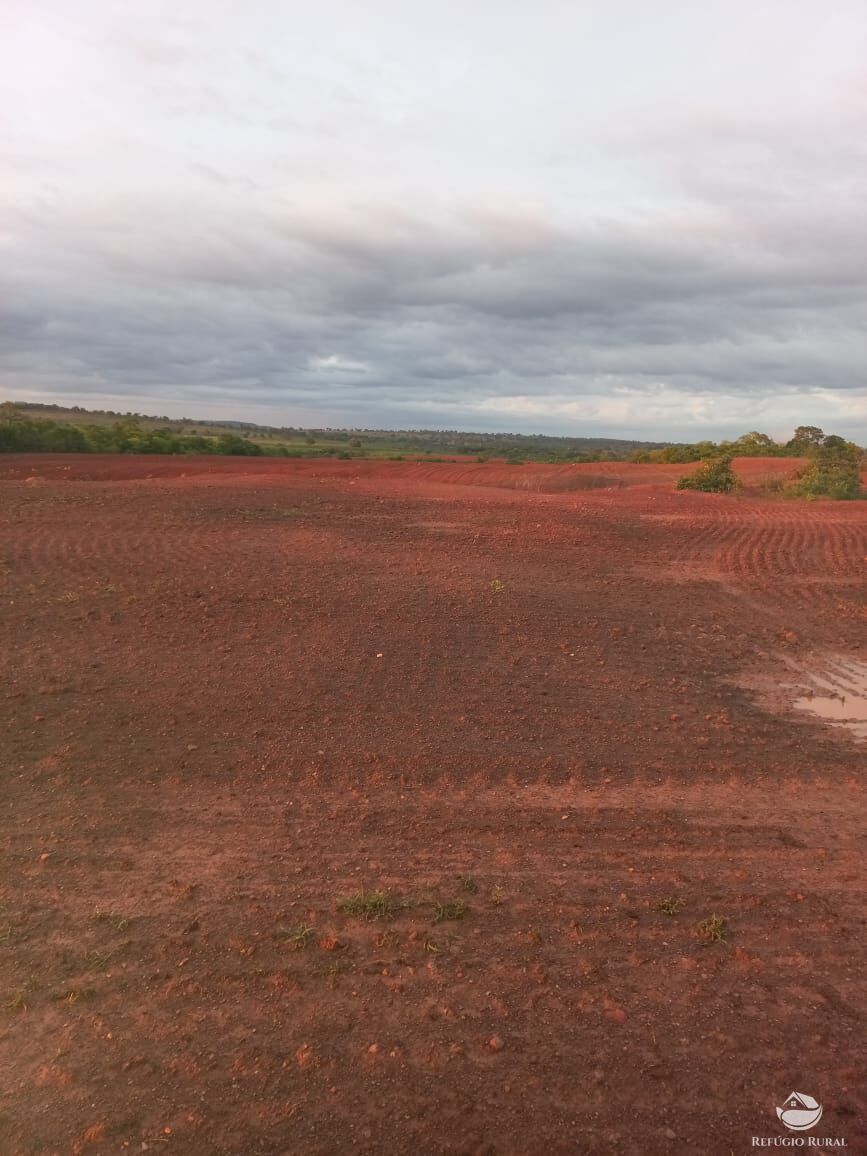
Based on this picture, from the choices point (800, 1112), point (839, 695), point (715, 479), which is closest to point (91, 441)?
point (715, 479)

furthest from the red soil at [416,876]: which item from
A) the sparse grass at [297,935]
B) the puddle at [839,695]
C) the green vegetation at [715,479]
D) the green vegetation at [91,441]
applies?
the green vegetation at [91,441]

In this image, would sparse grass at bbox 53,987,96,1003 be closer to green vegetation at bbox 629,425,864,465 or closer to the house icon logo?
the house icon logo

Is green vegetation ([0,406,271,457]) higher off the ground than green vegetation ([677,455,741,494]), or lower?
higher

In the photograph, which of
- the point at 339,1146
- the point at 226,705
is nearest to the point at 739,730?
the point at 226,705

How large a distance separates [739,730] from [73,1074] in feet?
19.0

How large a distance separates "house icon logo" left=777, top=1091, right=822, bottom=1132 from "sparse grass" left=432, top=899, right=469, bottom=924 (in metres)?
1.71

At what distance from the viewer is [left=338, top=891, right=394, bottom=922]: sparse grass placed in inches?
170

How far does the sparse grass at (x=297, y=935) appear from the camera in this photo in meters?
4.04

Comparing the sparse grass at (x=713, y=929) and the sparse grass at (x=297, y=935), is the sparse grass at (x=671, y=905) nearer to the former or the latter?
the sparse grass at (x=713, y=929)

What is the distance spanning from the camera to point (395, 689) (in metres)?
7.90

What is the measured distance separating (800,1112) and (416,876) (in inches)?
86.9

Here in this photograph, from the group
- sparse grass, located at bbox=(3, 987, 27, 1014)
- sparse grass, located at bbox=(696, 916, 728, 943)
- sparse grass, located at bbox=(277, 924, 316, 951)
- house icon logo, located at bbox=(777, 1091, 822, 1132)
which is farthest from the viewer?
sparse grass, located at bbox=(696, 916, 728, 943)

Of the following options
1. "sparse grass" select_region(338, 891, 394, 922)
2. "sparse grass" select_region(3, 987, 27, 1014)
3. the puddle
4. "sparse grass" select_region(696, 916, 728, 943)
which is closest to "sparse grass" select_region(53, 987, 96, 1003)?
"sparse grass" select_region(3, 987, 27, 1014)

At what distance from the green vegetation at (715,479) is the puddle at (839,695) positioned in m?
23.6
